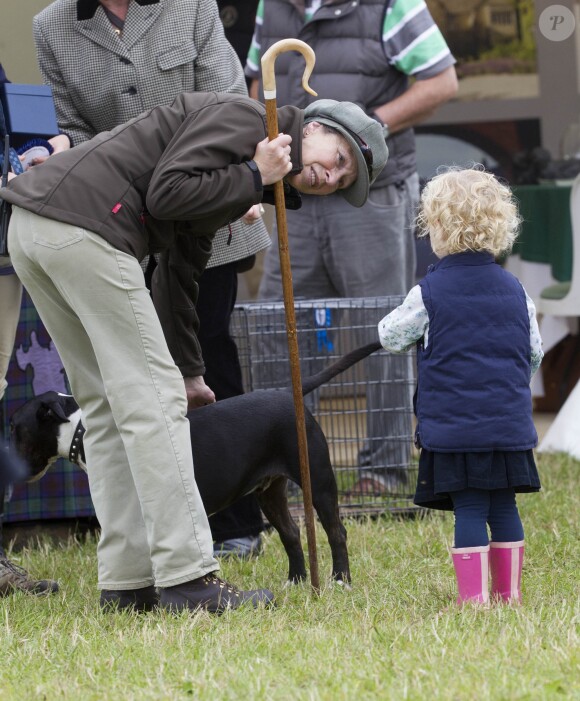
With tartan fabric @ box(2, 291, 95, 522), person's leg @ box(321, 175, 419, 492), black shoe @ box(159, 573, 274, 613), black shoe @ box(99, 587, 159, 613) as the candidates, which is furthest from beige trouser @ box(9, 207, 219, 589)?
person's leg @ box(321, 175, 419, 492)

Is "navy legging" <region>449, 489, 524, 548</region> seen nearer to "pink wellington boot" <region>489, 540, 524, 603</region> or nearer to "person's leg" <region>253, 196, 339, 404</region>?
"pink wellington boot" <region>489, 540, 524, 603</region>

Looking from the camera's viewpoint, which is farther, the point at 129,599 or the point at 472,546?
the point at 129,599

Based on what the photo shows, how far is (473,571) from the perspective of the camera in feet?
11.3

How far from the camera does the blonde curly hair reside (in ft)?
11.4

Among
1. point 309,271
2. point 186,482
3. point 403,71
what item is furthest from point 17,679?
point 403,71

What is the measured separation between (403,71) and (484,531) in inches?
98.4

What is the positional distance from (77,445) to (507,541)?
Answer: 1.43 m

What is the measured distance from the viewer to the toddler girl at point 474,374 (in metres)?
3.41

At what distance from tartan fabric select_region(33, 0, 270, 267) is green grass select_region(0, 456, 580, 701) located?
5.50ft

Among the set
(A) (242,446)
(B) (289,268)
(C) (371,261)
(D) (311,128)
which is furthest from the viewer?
(C) (371,261)

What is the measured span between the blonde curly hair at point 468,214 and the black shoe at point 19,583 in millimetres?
1722

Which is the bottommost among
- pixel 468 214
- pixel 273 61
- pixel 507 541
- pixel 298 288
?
pixel 507 541

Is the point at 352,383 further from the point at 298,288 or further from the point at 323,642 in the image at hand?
the point at 323,642

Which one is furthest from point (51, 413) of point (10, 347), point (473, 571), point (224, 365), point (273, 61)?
point (473, 571)
